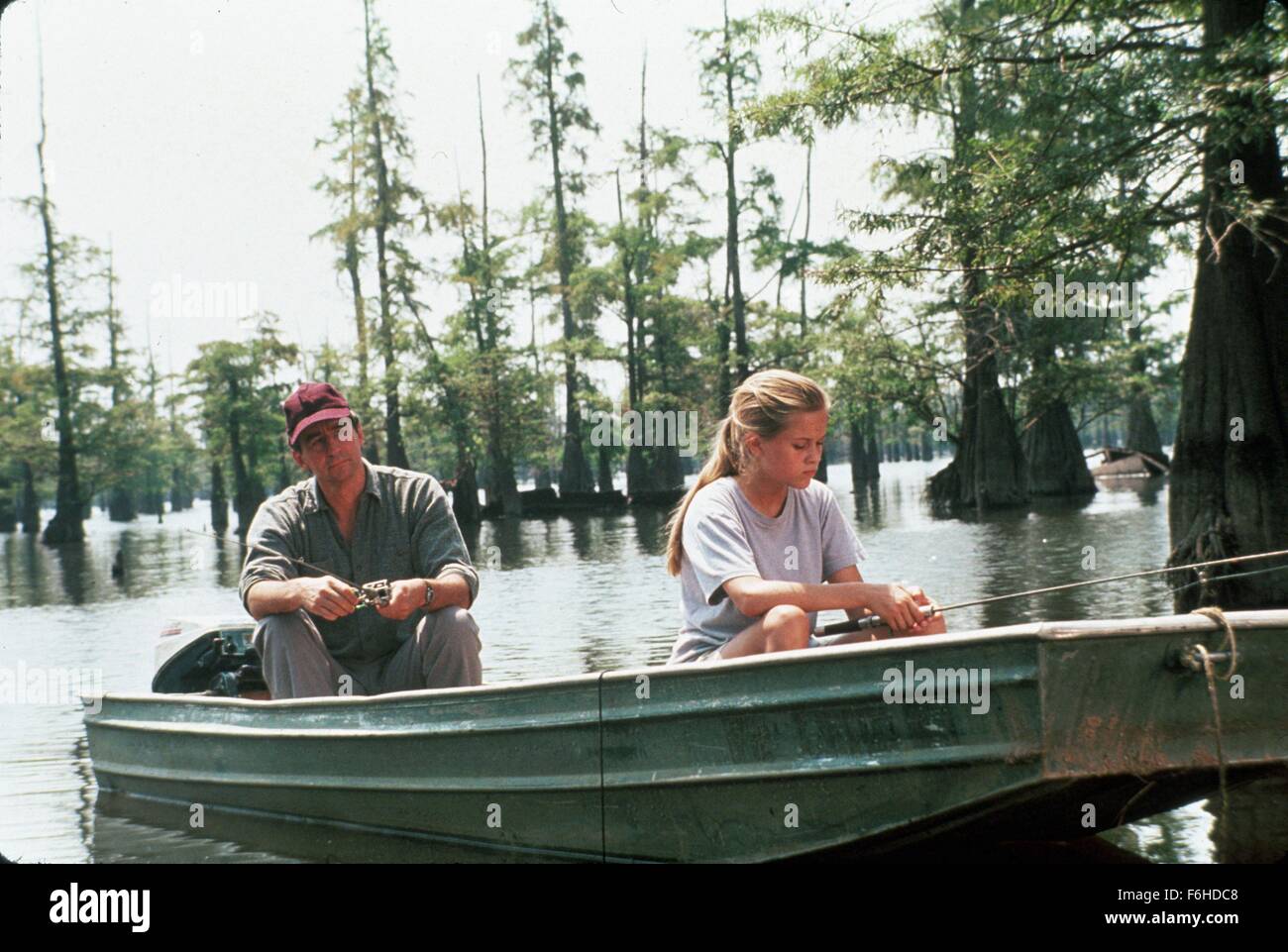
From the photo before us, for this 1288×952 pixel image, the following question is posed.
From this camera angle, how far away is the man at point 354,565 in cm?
478

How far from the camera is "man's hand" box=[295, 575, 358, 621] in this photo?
4.41 metres

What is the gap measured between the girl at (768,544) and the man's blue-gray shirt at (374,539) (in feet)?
3.85

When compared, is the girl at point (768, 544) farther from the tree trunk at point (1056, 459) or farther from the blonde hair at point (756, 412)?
the tree trunk at point (1056, 459)

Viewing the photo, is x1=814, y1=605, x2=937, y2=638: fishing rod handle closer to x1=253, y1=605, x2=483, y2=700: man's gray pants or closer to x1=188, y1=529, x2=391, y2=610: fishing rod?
x1=253, y1=605, x2=483, y2=700: man's gray pants

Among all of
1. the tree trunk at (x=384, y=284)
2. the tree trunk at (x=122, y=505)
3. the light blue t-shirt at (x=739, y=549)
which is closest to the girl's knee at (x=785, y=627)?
the light blue t-shirt at (x=739, y=549)

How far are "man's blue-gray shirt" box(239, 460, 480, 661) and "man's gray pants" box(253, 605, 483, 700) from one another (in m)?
0.10

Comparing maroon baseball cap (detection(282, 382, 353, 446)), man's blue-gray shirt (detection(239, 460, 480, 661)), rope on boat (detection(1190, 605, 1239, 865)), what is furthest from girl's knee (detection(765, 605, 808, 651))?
maroon baseball cap (detection(282, 382, 353, 446))

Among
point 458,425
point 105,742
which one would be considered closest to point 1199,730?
point 105,742

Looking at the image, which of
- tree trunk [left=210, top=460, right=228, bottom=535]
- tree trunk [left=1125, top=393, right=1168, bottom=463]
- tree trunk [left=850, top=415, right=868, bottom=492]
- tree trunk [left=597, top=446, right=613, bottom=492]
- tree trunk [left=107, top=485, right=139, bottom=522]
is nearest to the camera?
tree trunk [left=597, top=446, right=613, bottom=492]

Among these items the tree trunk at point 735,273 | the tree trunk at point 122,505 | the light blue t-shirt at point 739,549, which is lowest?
the tree trunk at point 122,505

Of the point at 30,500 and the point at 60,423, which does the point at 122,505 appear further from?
the point at 60,423

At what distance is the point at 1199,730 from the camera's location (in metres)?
3.44

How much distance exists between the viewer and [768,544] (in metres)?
3.96
